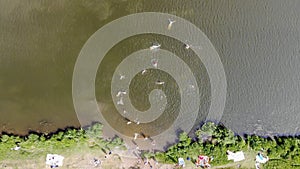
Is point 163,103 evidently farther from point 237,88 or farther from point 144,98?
point 237,88

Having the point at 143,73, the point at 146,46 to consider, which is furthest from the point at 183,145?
the point at 146,46

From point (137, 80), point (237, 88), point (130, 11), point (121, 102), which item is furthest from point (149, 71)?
point (237, 88)

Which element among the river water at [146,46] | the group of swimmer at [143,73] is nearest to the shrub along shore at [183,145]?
the river water at [146,46]

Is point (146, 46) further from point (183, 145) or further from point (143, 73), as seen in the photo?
point (183, 145)

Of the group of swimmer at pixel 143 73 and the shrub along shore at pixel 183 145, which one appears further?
the group of swimmer at pixel 143 73

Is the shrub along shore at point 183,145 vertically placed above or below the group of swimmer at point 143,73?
below

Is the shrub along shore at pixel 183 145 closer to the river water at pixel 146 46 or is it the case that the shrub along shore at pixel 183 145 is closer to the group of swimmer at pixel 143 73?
the river water at pixel 146 46
